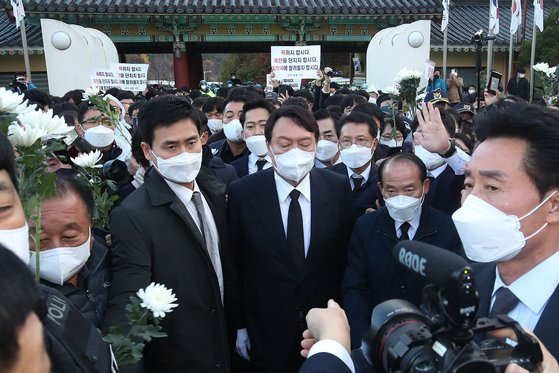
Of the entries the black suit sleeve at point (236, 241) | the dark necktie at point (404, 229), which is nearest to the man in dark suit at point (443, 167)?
the dark necktie at point (404, 229)

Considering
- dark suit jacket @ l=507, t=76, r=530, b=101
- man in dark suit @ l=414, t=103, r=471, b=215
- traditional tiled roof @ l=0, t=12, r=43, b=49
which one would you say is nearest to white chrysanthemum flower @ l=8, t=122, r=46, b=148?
man in dark suit @ l=414, t=103, r=471, b=215

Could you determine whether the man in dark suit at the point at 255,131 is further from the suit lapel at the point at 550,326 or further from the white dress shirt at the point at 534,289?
the suit lapel at the point at 550,326

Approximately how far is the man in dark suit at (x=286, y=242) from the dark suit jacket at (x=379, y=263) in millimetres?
187

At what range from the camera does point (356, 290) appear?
274cm

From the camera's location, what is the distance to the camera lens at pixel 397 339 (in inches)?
44.7

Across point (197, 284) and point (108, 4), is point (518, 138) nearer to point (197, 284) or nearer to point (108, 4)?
point (197, 284)

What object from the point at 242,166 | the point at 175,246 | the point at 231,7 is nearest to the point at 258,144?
the point at 242,166

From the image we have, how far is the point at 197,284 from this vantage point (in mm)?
2475

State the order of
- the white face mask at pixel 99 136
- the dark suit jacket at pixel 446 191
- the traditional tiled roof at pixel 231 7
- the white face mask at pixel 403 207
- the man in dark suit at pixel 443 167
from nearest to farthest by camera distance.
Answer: the white face mask at pixel 403 207 < the man in dark suit at pixel 443 167 < the dark suit jacket at pixel 446 191 < the white face mask at pixel 99 136 < the traditional tiled roof at pixel 231 7

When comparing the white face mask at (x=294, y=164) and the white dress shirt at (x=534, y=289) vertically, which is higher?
the white face mask at (x=294, y=164)

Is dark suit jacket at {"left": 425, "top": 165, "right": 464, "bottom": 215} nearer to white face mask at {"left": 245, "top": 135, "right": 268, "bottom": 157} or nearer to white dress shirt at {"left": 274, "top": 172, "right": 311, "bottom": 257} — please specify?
white dress shirt at {"left": 274, "top": 172, "right": 311, "bottom": 257}

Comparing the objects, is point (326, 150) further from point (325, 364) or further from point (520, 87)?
point (520, 87)

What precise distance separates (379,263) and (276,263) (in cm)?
59

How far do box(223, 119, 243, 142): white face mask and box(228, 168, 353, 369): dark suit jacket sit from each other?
2016 millimetres
